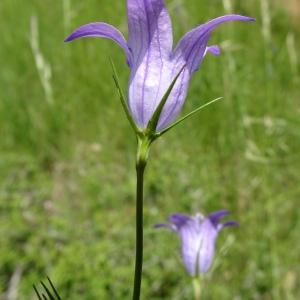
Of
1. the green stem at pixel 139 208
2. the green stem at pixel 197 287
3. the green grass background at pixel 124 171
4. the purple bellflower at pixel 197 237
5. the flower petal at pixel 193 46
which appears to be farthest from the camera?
the green grass background at pixel 124 171

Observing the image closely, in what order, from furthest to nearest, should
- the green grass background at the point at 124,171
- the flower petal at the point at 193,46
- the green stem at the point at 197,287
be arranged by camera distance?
the green grass background at the point at 124,171 → the green stem at the point at 197,287 → the flower petal at the point at 193,46

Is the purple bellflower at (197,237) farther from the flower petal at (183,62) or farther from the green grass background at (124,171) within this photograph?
the flower petal at (183,62)

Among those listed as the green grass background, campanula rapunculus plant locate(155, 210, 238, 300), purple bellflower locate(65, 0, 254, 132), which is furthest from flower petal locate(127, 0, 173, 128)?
the green grass background

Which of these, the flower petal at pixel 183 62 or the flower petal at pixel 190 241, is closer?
the flower petal at pixel 183 62

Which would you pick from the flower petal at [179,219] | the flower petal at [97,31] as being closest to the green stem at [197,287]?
the flower petal at [179,219]

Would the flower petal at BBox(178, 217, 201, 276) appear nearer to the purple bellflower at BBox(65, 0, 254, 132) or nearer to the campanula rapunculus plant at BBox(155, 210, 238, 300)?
the campanula rapunculus plant at BBox(155, 210, 238, 300)

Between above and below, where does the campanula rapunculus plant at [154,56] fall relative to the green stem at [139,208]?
above
